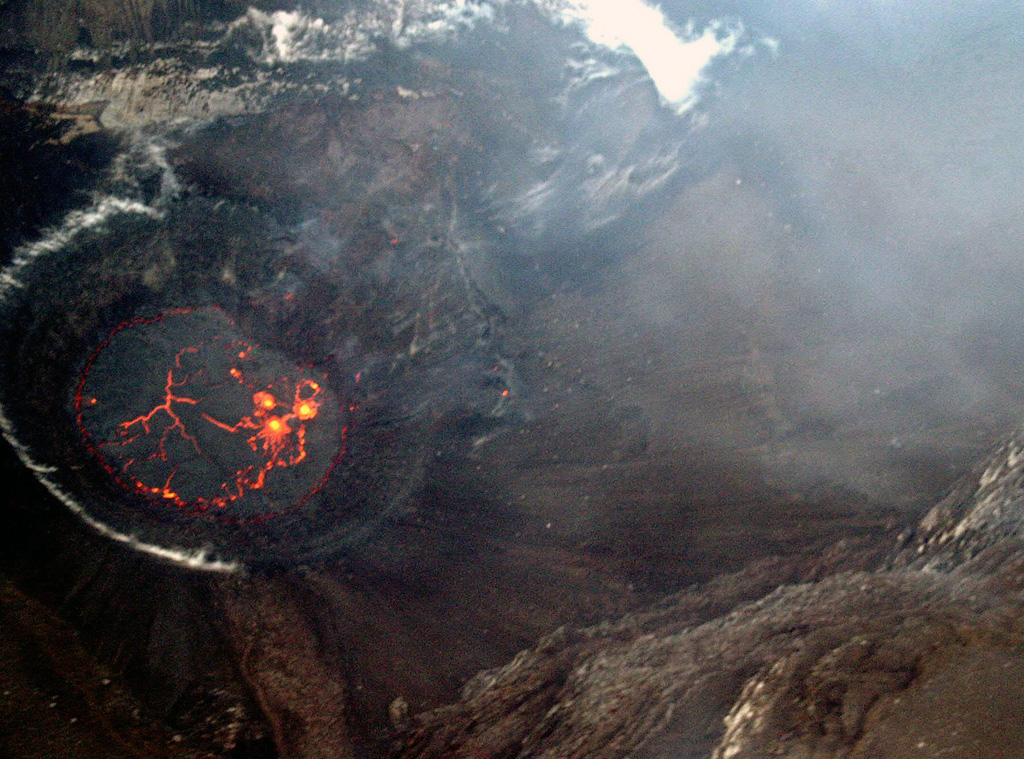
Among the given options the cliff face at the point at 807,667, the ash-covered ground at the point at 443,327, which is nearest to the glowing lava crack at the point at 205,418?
the ash-covered ground at the point at 443,327

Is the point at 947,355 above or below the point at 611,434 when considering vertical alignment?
below

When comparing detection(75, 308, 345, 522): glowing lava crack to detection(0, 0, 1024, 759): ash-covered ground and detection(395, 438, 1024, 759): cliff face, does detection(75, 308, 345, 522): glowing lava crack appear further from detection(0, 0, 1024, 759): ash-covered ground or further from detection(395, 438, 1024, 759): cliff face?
detection(395, 438, 1024, 759): cliff face

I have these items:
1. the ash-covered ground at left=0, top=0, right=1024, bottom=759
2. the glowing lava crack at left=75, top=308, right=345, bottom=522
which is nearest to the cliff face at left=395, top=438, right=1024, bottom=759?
the ash-covered ground at left=0, top=0, right=1024, bottom=759

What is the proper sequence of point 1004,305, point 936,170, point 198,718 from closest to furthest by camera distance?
point 198,718
point 1004,305
point 936,170

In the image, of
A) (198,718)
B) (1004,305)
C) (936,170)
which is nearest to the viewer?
(198,718)

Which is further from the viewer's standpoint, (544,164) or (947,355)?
(544,164)

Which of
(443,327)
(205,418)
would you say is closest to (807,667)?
(443,327)

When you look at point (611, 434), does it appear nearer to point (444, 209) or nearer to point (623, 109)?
point (444, 209)

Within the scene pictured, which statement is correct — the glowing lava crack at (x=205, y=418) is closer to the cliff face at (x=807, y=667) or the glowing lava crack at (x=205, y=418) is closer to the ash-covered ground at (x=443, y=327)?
the ash-covered ground at (x=443, y=327)

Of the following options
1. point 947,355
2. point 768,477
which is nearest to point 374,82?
point 768,477
